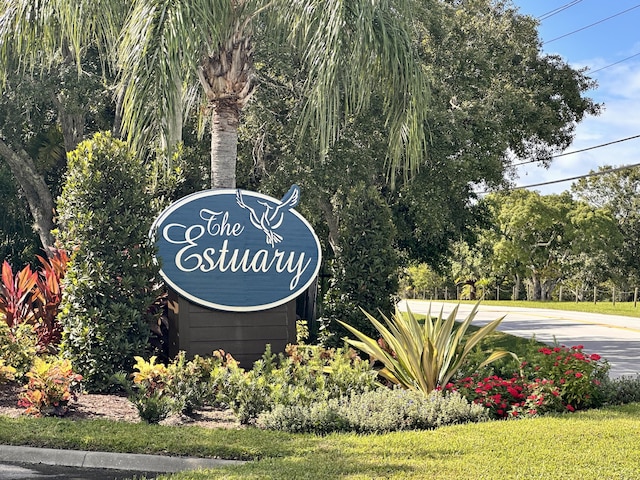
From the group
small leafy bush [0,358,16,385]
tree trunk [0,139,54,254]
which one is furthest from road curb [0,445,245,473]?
tree trunk [0,139,54,254]

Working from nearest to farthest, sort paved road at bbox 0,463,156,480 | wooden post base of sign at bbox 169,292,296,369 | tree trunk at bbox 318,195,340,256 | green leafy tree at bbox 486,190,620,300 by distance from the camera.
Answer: paved road at bbox 0,463,156,480, wooden post base of sign at bbox 169,292,296,369, tree trunk at bbox 318,195,340,256, green leafy tree at bbox 486,190,620,300

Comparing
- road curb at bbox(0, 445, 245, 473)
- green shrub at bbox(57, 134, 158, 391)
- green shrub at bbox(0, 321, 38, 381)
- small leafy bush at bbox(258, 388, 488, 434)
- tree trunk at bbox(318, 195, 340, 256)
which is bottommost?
road curb at bbox(0, 445, 245, 473)

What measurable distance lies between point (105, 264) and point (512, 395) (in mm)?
5116

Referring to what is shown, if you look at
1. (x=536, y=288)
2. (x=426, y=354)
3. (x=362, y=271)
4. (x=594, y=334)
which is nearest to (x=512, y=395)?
(x=426, y=354)

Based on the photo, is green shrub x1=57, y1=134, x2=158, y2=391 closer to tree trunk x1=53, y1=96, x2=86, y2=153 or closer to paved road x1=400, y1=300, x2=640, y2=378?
paved road x1=400, y1=300, x2=640, y2=378

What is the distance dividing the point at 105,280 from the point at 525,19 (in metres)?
16.7

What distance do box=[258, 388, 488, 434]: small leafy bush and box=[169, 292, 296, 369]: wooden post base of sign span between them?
2.48 meters

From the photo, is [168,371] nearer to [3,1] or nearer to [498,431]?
[498,431]

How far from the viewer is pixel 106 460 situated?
5988 mm

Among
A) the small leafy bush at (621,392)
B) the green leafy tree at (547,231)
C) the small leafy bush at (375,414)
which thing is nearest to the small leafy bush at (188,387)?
the small leafy bush at (375,414)

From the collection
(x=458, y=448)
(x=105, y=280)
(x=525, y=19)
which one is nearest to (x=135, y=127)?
(x=105, y=280)

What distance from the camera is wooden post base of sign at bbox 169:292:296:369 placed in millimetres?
9539

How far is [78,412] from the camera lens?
25.2 ft

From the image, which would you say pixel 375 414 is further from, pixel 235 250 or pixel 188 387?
pixel 235 250
